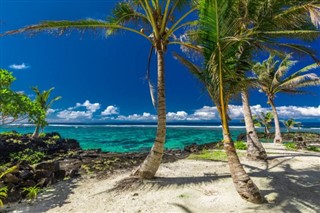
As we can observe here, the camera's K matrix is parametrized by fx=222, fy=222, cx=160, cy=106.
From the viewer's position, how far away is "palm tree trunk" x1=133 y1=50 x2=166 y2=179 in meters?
7.44

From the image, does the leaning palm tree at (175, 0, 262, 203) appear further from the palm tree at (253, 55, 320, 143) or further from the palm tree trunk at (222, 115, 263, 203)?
the palm tree at (253, 55, 320, 143)

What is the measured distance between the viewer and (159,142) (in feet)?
24.5

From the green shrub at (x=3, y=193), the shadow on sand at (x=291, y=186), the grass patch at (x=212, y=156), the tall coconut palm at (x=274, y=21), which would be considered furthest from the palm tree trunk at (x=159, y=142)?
the grass patch at (x=212, y=156)

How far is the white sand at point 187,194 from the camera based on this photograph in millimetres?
5469

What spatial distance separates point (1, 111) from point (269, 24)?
11.7m

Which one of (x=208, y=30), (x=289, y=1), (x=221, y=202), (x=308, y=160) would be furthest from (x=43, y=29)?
(x=308, y=160)

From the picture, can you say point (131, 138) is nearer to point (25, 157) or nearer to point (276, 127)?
point (276, 127)

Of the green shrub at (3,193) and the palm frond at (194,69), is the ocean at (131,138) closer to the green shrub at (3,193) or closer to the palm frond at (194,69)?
the green shrub at (3,193)

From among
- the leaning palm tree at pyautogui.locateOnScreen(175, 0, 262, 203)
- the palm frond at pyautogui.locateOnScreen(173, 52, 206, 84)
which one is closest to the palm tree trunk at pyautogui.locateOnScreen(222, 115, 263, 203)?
the leaning palm tree at pyautogui.locateOnScreen(175, 0, 262, 203)

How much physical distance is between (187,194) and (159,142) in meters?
1.92

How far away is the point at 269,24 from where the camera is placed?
20.3 ft

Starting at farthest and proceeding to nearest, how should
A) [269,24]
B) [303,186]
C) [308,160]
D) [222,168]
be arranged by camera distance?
1. [308,160]
2. [222,168]
3. [303,186]
4. [269,24]

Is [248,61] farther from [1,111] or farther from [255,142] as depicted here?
[1,111]

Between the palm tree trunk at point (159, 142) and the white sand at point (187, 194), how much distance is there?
412 mm
